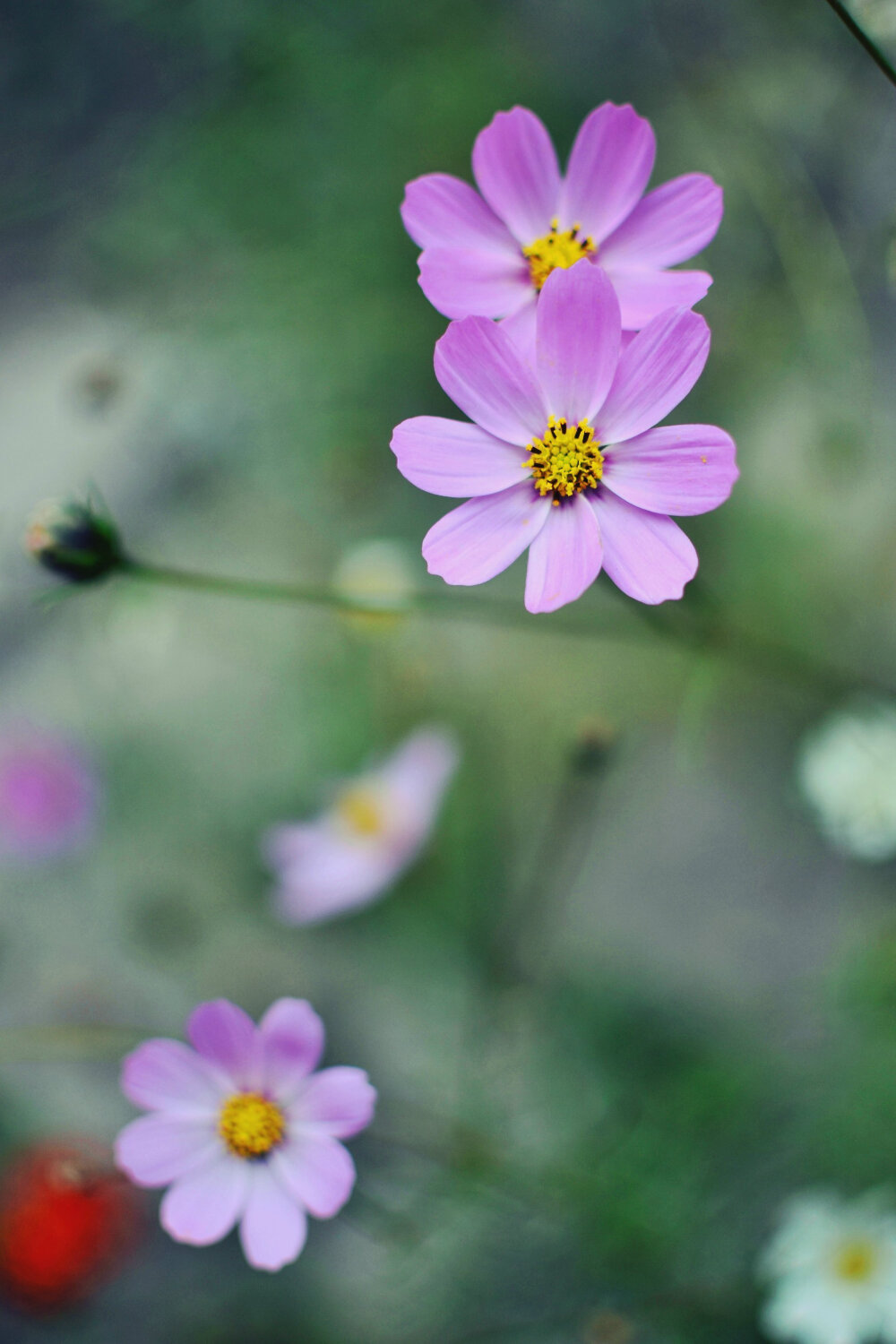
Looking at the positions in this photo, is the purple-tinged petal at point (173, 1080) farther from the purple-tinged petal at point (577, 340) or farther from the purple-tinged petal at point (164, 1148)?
the purple-tinged petal at point (577, 340)

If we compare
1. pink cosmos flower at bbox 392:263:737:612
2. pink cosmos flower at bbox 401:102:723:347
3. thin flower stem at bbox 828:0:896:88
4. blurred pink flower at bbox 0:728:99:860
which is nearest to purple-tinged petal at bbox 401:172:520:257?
pink cosmos flower at bbox 401:102:723:347

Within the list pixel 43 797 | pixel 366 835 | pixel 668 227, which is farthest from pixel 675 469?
pixel 43 797

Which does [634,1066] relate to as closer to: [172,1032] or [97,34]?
[172,1032]

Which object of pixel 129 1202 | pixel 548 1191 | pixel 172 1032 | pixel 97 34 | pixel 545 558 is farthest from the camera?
pixel 97 34

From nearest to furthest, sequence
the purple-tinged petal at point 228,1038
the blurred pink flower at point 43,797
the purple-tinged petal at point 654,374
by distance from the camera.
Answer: the purple-tinged petal at point 654,374 < the purple-tinged petal at point 228,1038 < the blurred pink flower at point 43,797

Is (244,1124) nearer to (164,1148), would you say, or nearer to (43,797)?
(164,1148)

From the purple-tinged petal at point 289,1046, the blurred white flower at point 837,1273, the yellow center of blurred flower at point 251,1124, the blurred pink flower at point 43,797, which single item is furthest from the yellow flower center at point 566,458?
the blurred pink flower at point 43,797

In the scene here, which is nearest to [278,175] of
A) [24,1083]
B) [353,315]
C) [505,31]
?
[353,315]

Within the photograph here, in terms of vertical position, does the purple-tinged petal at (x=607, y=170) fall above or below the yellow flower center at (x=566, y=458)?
above
